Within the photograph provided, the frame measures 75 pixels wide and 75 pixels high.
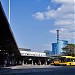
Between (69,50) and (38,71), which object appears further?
(69,50)

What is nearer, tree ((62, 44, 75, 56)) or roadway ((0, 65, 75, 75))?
roadway ((0, 65, 75, 75))

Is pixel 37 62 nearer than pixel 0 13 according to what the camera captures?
No

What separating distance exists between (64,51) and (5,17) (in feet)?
411

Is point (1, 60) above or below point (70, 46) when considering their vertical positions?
below

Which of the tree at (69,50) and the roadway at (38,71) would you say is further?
the tree at (69,50)

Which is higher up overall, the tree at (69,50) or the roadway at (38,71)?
the tree at (69,50)

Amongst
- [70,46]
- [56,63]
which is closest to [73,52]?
[70,46]

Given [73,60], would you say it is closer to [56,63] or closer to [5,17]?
[56,63]

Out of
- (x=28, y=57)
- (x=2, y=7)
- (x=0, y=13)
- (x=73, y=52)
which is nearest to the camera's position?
(x=2, y=7)

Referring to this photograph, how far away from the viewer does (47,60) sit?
13775 cm

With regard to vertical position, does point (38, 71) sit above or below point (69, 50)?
below

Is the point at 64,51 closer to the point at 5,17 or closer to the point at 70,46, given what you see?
the point at 70,46

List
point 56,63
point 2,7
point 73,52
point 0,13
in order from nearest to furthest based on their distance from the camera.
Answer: point 2,7
point 0,13
point 56,63
point 73,52

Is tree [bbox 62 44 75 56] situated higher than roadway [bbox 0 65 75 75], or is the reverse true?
tree [bbox 62 44 75 56]
